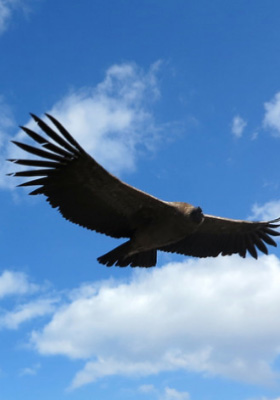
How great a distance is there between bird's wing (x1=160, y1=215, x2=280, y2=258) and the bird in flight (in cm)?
16

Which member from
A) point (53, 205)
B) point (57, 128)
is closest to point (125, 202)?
point (53, 205)

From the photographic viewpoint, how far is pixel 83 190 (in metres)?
9.48

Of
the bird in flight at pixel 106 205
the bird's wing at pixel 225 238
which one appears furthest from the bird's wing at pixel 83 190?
the bird's wing at pixel 225 238

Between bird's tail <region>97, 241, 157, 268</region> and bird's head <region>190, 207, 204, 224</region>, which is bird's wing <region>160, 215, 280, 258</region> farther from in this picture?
bird's head <region>190, 207, 204, 224</region>

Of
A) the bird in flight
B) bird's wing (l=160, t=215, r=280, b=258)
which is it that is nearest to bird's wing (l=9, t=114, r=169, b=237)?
the bird in flight

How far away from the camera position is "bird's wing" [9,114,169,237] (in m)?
8.62

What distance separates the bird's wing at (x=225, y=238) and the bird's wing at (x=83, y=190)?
1582 millimetres

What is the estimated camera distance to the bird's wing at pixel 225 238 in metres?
11.4

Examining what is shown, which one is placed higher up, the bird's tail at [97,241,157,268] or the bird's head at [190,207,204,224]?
the bird's head at [190,207,204,224]

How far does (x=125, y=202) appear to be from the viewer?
982 centimetres

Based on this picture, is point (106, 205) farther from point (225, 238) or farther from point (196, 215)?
point (225, 238)

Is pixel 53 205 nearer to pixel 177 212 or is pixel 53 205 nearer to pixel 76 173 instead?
pixel 76 173

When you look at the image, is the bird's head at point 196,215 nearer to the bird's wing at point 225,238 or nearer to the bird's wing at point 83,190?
the bird's wing at point 83,190

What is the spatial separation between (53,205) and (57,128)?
1.70m
